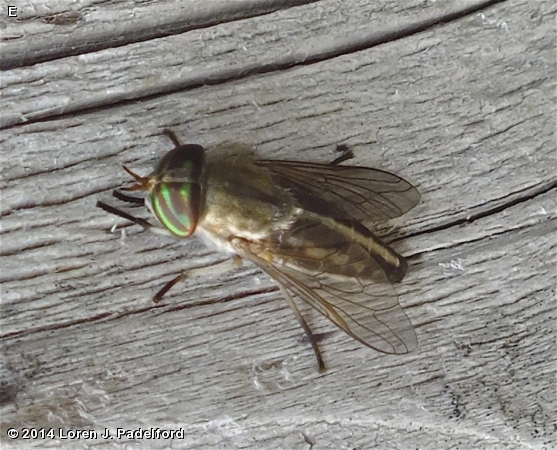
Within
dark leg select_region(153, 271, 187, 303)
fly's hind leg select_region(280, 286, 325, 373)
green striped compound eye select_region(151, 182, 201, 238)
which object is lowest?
fly's hind leg select_region(280, 286, 325, 373)

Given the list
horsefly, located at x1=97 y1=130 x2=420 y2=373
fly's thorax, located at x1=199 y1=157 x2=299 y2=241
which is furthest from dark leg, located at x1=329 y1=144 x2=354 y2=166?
fly's thorax, located at x1=199 y1=157 x2=299 y2=241

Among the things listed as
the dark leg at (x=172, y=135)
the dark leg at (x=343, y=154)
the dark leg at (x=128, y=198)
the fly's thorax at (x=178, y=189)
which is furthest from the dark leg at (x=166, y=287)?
the dark leg at (x=343, y=154)

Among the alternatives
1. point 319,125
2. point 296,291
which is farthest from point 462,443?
point 319,125

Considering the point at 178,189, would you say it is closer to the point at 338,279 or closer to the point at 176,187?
the point at 176,187

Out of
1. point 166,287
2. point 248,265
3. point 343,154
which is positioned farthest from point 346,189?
point 166,287

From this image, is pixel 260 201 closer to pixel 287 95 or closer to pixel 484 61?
pixel 287 95

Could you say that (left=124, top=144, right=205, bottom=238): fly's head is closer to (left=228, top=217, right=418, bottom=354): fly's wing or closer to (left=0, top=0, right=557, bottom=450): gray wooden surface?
(left=0, top=0, right=557, bottom=450): gray wooden surface
